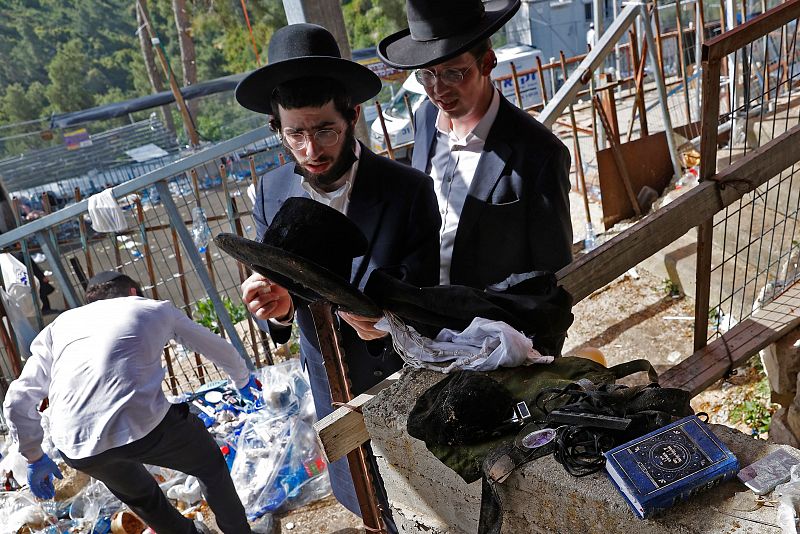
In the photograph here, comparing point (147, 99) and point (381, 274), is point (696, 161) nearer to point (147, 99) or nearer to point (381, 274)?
point (381, 274)

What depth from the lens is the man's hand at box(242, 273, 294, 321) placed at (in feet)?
7.06

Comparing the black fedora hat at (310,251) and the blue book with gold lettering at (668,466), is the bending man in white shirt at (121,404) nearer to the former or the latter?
the black fedora hat at (310,251)

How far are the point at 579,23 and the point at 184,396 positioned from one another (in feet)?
92.7

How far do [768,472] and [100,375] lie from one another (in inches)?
119

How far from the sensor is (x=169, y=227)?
5250 millimetres

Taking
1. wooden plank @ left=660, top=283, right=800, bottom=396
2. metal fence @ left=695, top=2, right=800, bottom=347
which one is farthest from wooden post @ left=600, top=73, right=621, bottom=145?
wooden plank @ left=660, top=283, right=800, bottom=396

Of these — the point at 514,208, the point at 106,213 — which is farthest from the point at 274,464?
the point at 514,208

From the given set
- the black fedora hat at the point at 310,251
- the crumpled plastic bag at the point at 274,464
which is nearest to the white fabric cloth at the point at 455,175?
the black fedora hat at the point at 310,251

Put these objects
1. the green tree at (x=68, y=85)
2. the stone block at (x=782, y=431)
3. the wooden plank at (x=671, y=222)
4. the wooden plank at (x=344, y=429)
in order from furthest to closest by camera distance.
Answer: the green tree at (x=68, y=85) → the stone block at (x=782, y=431) → the wooden plank at (x=671, y=222) → the wooden plank at (x=344, y=429)

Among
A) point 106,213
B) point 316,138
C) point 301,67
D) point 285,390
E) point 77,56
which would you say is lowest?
point 285,390

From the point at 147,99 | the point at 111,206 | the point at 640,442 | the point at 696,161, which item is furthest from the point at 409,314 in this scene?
the point at 147,99

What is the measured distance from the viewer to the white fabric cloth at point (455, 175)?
268 cm

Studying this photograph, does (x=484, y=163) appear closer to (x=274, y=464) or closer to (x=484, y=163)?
(x=484, y=163)

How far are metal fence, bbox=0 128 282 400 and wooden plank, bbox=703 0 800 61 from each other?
9.73 feet
